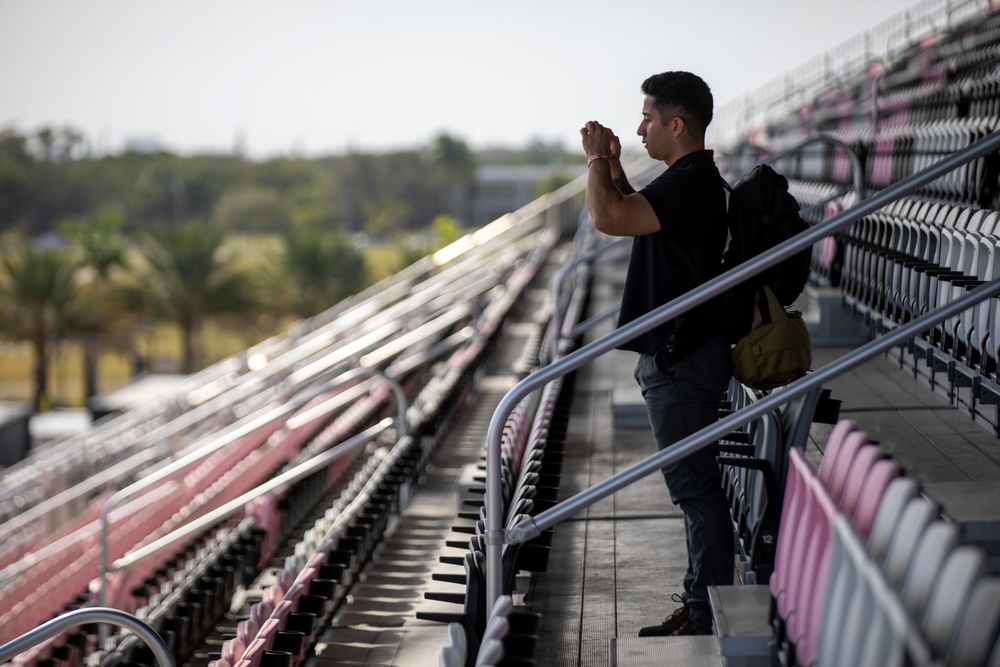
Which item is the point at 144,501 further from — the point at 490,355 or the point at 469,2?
the point at 469,2

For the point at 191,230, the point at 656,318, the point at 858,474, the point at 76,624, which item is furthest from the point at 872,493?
the point at 191,230

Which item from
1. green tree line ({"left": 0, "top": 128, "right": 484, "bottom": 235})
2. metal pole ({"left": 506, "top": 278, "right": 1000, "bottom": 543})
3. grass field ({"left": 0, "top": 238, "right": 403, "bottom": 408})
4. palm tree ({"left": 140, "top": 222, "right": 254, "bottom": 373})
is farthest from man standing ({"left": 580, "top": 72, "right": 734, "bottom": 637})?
green tree line ({"left": 0, "top": 128, "right": 484, "bottom": 235})

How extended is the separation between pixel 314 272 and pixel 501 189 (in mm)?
33894

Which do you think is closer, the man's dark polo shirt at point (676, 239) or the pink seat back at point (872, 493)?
the pink seat back at point (872, 493)

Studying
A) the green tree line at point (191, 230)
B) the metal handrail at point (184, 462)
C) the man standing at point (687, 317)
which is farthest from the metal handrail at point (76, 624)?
the green tree line at point (191, 230)

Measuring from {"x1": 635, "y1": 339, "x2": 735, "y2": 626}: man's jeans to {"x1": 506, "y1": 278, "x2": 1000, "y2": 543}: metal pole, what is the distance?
Answer: 0.09 metres

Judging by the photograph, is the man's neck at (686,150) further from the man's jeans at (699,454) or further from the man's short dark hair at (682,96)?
the man's jeans at (699,454)

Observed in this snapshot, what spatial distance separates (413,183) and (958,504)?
59.9m

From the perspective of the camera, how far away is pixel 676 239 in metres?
2.48

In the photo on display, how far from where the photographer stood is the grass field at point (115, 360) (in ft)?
99.0

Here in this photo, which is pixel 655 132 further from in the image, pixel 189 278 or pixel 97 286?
pixel 189 278

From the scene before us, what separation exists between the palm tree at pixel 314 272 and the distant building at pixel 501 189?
3166cm

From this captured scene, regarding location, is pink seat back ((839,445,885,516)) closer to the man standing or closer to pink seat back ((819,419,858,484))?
pink seat back ((819,419,858,484))

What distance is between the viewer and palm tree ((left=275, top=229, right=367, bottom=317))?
94.1 feet
